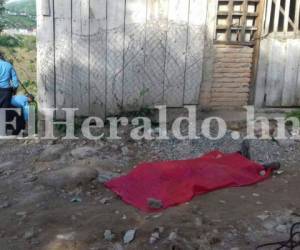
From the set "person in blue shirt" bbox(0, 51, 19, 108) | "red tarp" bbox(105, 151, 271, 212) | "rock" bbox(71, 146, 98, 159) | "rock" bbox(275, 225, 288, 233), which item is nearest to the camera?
"rock" bbox(275, 225, 288, 233)

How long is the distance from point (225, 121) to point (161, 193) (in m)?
2.42

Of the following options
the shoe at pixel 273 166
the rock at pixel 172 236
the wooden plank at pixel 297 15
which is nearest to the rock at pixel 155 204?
the rock at pixel 172 236

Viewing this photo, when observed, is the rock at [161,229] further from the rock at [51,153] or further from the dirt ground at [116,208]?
the rock at [51,153]

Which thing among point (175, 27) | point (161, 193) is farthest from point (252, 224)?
point (175, 27)

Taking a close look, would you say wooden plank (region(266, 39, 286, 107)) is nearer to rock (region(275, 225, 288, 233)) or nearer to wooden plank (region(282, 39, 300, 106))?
wooden plank (region(282, 39, 300, 106))

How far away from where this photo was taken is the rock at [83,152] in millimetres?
5753

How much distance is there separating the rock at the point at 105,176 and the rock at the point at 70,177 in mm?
65

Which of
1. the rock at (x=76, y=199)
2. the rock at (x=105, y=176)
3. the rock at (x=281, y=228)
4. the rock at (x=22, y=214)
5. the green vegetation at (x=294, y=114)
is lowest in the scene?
the rock at (x=22, y=214)

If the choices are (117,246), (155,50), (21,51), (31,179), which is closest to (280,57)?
(155,50)

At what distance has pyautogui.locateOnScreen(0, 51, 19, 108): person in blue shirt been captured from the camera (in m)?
7.03

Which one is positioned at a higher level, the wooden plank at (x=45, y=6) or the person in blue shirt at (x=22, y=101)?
the wooden plank at (x=45, y=6)

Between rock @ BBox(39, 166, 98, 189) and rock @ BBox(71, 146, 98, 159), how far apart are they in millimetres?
639

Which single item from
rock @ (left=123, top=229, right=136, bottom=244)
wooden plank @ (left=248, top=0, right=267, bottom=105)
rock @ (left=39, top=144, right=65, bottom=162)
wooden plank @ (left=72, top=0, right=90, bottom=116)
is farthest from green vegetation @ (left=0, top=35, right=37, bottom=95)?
rock @ (left=123, top=229, right=136, bottom=244)

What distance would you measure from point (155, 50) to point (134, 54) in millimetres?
296
